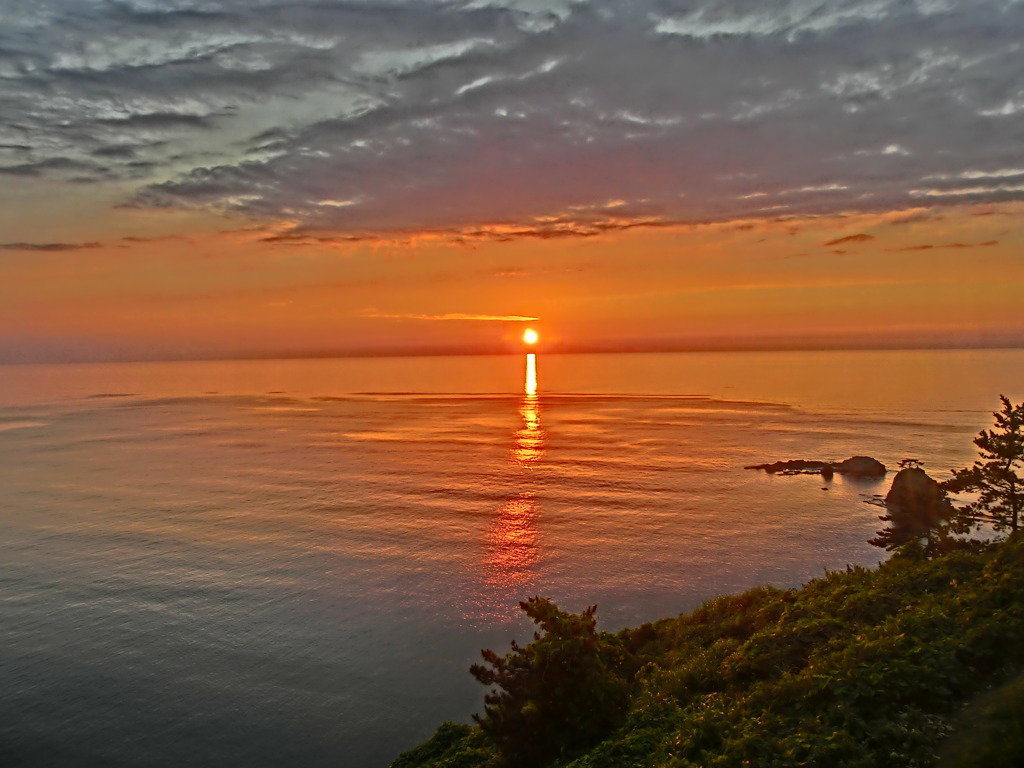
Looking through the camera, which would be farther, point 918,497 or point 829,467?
point 829,467

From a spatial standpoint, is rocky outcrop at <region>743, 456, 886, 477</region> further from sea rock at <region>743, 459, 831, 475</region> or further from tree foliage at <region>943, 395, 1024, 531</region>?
tree foliage at <region>943, 395, 1024, 531</region>

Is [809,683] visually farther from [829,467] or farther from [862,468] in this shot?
[829,467]

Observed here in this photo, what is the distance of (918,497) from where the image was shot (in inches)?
1914

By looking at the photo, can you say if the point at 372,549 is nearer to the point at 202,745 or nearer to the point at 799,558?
the point at 202,745

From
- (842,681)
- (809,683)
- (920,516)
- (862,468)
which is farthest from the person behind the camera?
(862,468)

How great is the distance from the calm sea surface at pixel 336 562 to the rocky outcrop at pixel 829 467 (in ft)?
12.8

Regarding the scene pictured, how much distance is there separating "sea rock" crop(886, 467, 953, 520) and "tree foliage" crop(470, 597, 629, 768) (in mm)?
22477

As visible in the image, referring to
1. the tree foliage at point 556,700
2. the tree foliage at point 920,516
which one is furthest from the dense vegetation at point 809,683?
the tree foliage at point 920,516

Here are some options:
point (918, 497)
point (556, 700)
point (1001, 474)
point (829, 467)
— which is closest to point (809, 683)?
point (556, 700)

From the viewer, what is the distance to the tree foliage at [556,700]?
20203 mm

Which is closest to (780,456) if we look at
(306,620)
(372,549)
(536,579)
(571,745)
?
(536,579)

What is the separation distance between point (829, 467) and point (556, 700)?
276 feet

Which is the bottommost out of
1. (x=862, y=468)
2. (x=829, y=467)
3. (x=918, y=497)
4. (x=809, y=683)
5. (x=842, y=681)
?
(x=829, y=467)

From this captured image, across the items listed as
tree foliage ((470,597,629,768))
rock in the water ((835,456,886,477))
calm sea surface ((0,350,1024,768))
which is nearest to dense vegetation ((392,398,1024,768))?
tree foliage ((470,597,629,768))
